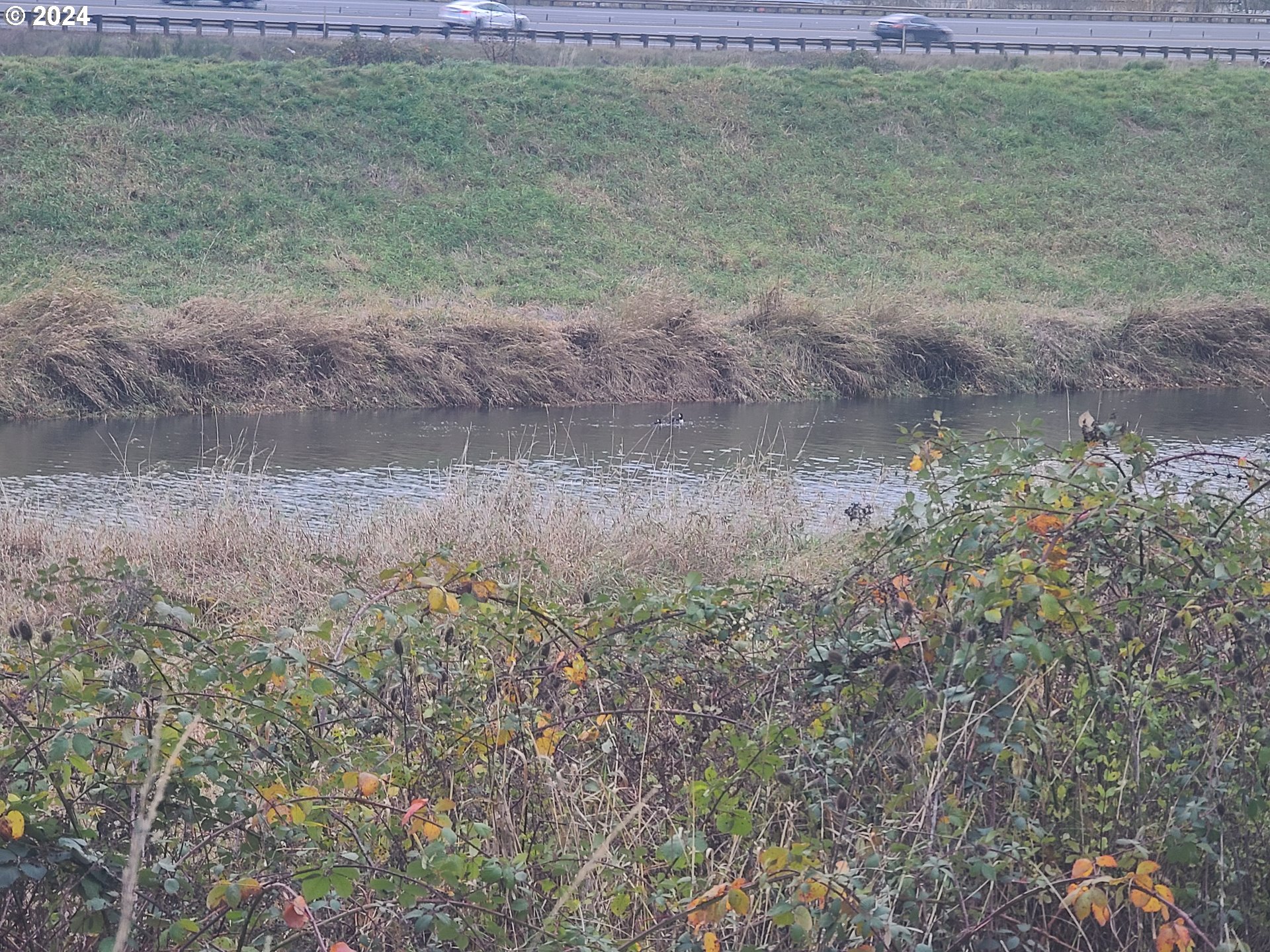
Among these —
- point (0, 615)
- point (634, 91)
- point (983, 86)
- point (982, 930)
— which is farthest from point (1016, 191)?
point (982, 930)

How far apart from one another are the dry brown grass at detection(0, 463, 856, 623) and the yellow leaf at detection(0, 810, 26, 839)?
479 cm

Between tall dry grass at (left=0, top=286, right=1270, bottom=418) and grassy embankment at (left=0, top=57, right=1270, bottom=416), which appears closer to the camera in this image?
tall dry grass at (left=0, top=286, right=1270, bottom=418)

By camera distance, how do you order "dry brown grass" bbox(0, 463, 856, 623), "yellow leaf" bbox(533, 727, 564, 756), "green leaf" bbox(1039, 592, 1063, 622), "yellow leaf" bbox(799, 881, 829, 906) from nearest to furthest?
1. "yellow leaf" bbox(799, 881, 829, 906)
2. "green leaf" bbox(1039, 592, 1063, 622)
3. "yellow leaf" bbox(533, 727, 564, 756)
4. "dry brown grass" bbox(0, 463, 856, 623)

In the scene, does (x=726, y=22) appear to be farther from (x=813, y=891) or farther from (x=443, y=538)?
(x=813, y=891)

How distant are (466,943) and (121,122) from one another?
113 feet

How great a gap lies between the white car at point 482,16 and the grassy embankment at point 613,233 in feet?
10.9

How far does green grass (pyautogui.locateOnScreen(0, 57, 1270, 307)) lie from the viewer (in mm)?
29531

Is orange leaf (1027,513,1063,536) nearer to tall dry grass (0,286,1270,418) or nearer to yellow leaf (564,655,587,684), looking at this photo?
yellow leaf (564,655,587,684)

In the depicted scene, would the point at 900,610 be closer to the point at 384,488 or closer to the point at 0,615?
the point at 0,615

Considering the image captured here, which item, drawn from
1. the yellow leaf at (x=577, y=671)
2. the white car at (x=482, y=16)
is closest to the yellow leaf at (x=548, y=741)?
the yellow leaf at (x=577, y=671)

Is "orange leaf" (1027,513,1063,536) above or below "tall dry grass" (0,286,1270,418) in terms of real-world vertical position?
above

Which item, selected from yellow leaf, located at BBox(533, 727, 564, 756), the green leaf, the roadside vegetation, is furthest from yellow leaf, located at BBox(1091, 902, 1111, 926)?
yellow leaf, located at BBox(533, 727, 564, 756)

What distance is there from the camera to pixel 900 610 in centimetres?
361

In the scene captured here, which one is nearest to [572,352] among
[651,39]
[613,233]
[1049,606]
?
[613,233]
